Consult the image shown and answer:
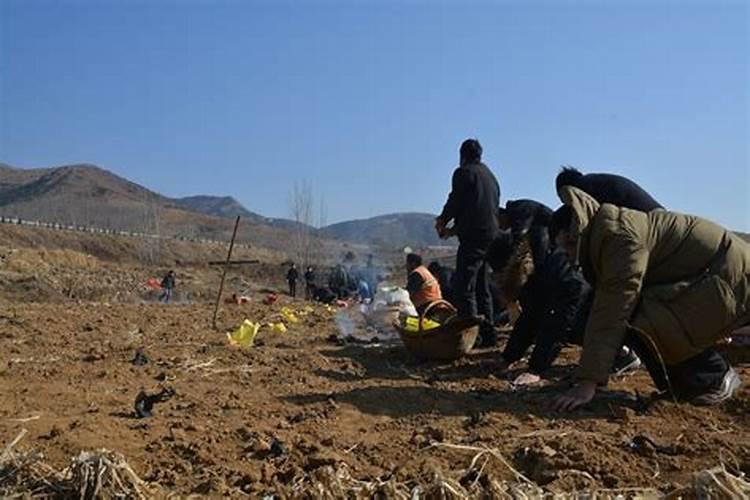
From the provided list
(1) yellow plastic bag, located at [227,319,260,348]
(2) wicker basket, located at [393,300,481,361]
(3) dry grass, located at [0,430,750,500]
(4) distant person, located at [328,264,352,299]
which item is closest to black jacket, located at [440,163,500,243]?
(2) wicker basket, located at [393,300,481,361]

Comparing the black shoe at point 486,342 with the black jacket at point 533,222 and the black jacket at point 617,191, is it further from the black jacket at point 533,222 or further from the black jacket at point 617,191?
the black jacket at point 617,191

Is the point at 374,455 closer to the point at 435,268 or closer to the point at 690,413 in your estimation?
the point at 690,413

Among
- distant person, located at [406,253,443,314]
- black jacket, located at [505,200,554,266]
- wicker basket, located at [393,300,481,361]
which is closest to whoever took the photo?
black jacket, located at [505,200,554,266]

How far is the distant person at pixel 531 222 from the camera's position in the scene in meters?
4.83

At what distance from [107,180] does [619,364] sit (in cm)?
13192

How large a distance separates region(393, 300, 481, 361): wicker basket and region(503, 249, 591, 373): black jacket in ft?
1.32

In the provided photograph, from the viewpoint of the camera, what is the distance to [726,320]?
3.56 metres

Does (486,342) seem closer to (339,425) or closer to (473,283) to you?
(473,283)

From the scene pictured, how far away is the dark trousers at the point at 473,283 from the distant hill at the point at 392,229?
133677mm

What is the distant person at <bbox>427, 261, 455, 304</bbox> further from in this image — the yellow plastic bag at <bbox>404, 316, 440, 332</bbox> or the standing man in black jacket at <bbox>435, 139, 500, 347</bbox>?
the yellow plastic bag at <bbox>404, 316, 440, 332</bbox>

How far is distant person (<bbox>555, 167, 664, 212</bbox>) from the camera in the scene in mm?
4781

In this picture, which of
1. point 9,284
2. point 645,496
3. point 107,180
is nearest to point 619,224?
point 645,496

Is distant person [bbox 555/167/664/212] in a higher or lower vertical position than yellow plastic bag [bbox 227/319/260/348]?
higher

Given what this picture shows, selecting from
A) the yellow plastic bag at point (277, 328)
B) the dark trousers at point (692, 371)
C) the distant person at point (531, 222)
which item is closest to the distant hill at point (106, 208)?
the yellow plastic bag at point (277, 328)
